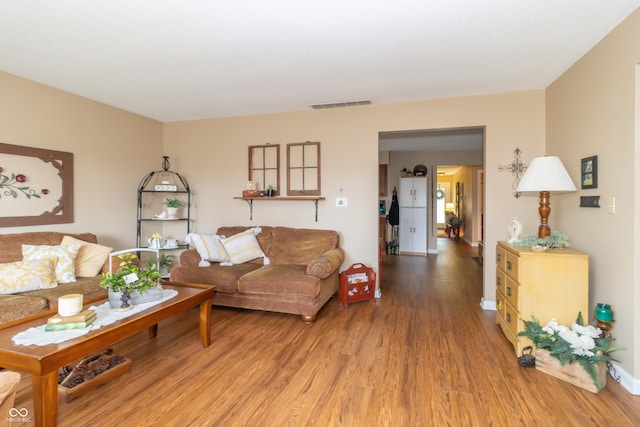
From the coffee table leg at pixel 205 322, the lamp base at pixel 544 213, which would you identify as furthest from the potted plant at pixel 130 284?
the lamp base at pixel 544 213

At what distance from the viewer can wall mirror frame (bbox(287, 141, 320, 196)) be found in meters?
4.15

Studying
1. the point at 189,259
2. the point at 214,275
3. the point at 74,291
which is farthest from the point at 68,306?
the point at 189,259

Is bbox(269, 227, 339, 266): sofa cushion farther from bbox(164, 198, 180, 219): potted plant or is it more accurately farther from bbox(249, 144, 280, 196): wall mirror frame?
bbox(164, 198, 180, 219): potted plant

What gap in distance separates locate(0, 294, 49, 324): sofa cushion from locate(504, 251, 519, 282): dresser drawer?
367 cm

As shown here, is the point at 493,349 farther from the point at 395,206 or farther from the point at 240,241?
the point at 395,206

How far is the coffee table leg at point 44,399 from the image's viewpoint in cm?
150

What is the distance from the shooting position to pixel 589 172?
2449 millimetres

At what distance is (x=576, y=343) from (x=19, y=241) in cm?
449

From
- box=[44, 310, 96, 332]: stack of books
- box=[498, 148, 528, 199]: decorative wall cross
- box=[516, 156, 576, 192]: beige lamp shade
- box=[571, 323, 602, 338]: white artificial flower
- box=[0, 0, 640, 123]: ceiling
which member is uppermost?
box=[0, 0, 640, 123]: ceiling

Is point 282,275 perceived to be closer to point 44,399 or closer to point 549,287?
point 44,399

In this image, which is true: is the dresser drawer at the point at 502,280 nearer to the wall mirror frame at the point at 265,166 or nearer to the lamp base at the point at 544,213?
the lamp base at the point at 544,213

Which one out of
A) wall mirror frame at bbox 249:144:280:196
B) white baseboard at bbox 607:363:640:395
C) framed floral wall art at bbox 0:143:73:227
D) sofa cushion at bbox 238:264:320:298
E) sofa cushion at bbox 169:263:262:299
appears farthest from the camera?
wall mirror frame at bbox 249:144:280:196

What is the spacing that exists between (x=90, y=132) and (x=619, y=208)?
501 cm

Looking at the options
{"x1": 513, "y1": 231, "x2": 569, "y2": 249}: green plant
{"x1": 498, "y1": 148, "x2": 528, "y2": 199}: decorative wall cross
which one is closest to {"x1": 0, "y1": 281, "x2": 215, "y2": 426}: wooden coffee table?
{"x1": 513, "y1": 231, "x2": 569, "y2": 249}: green plant
